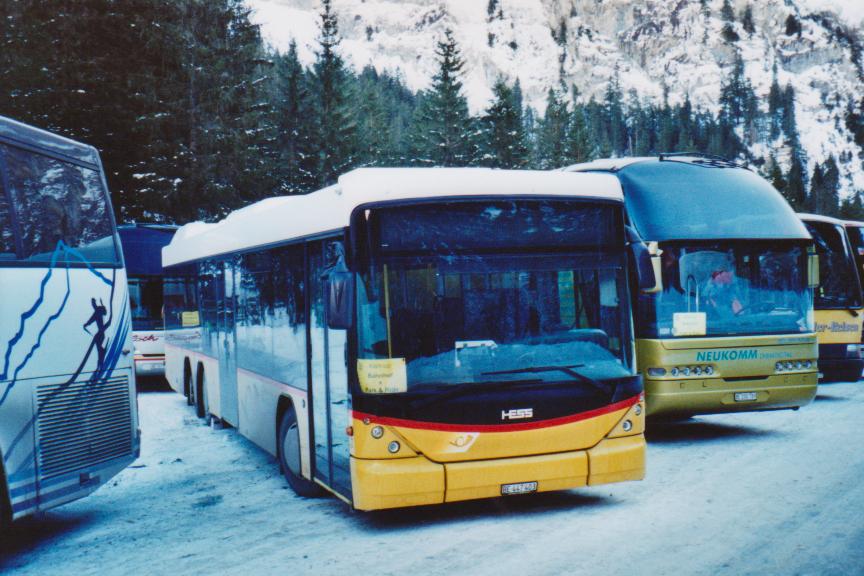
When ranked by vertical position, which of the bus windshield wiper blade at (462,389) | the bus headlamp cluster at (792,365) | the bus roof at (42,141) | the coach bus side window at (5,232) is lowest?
the bus headlamp cluster at (792,365)

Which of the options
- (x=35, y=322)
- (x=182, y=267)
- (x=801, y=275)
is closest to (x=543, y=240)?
(x=35, y=322)

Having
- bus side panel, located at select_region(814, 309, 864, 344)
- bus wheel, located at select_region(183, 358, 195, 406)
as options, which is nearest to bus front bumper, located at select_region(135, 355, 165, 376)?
bus wheel, located at select_region(183, 358, 195, 406)

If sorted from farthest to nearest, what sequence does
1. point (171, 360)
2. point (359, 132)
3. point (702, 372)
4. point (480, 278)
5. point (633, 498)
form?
1. point (359, 132)
2. point (171, 360)
3. point (702, 372)
4. point (633, 498)
5. point (480, 278)

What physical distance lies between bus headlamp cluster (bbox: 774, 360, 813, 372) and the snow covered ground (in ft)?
2.84

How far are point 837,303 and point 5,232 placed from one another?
539 inches

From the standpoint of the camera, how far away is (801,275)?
10898 millimetres

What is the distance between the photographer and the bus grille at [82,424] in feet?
23.2

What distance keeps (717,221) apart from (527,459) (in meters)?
5.08

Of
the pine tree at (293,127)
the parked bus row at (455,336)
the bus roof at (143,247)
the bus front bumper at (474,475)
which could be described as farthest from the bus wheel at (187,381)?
the pine tree at (293,127)

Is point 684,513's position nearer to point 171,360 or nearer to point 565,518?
point 565,518

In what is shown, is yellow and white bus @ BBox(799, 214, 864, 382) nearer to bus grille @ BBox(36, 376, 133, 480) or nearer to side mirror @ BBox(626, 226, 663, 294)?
side mirror @ BBox(626, 226, 663, 294)

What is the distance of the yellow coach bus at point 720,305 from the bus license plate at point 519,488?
3844 mm

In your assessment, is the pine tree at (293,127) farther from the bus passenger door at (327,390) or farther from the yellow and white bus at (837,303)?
the bus passenger door at (327,390)

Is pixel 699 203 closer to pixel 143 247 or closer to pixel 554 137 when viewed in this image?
pixel 143 247
